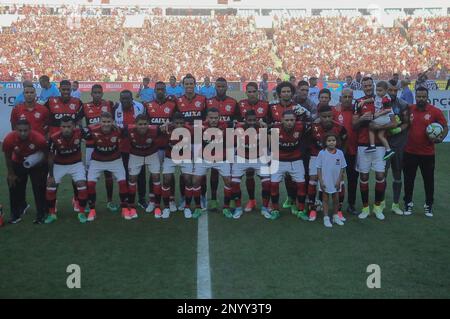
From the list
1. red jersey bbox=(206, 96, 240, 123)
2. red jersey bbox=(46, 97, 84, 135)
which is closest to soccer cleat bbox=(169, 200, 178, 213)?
red jersey bbox=(206, 96, 240, 123)

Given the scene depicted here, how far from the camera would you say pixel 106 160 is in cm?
789

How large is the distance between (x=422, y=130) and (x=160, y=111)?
3.99 meters

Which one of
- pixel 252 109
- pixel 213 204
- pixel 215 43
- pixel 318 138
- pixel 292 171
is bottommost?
pixel 213 204

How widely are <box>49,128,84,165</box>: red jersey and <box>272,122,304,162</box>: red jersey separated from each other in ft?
9.45

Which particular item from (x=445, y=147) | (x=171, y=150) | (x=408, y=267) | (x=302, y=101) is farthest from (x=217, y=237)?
(x=445, y=147)

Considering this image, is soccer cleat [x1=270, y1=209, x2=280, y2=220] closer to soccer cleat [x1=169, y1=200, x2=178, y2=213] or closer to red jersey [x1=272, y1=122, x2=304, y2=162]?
red jersey [x1=272, y1=122, x2=304, y2=162]

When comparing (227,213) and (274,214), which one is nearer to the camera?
(274,214)

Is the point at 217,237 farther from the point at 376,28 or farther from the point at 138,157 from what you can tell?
the point at 376,28

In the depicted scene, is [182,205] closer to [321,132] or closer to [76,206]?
[76,206]

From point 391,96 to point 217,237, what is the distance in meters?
3.46

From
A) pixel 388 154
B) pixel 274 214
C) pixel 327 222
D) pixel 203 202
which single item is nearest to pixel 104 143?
pixel 203 202

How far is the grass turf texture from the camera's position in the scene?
5078 millimetres

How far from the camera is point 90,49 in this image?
4472 cm

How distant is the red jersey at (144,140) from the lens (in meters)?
7.92
